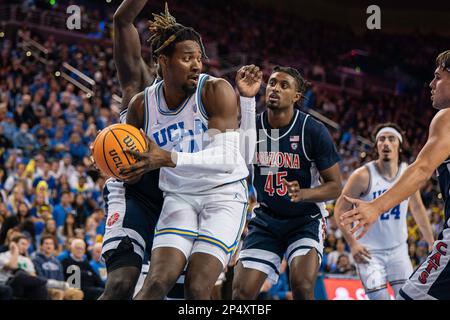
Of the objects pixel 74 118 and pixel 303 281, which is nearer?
pixel 303 281

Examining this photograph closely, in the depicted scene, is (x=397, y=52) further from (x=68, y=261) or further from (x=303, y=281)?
(x=303, y=281)

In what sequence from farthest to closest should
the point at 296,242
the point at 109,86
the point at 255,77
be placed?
the point at 109,86, the point at 296,242, the point at 255,77

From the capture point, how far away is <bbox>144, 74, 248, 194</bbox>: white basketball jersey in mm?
4168

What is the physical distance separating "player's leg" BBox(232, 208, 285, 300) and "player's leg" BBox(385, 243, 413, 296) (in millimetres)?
1548

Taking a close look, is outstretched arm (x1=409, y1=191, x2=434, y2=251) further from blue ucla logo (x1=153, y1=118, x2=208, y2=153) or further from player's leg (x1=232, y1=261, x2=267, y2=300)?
blue ucla logo (x1=153, y1=118, x2=208, y2=153)

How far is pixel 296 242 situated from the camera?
5.21 metres

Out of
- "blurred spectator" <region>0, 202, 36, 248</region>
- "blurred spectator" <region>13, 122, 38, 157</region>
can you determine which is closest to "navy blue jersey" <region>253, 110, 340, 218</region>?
"blurred spectator" <region>0, 202, 36, 248</region>

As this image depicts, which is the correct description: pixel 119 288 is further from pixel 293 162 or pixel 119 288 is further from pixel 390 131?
pixel 390 131

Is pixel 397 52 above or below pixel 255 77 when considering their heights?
above

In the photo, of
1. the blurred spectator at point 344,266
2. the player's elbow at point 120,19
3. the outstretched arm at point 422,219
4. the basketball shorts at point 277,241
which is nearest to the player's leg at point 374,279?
the outstretched arm at point 422,219

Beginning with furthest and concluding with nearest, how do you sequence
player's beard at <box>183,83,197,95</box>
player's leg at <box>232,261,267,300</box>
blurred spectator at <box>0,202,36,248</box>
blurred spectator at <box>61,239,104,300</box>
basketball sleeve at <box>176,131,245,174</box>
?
blurred spectator at <box>0,202,36,248</box>
blurred spectator at <box>61,239,104,300</box>
player's leg at <box>232,261,267,300</box>
player's beard at <box>183,83,197,95</box>
basketball sleeve at <box>176,131,245,174</box>

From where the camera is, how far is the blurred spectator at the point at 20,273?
7.80 meters
